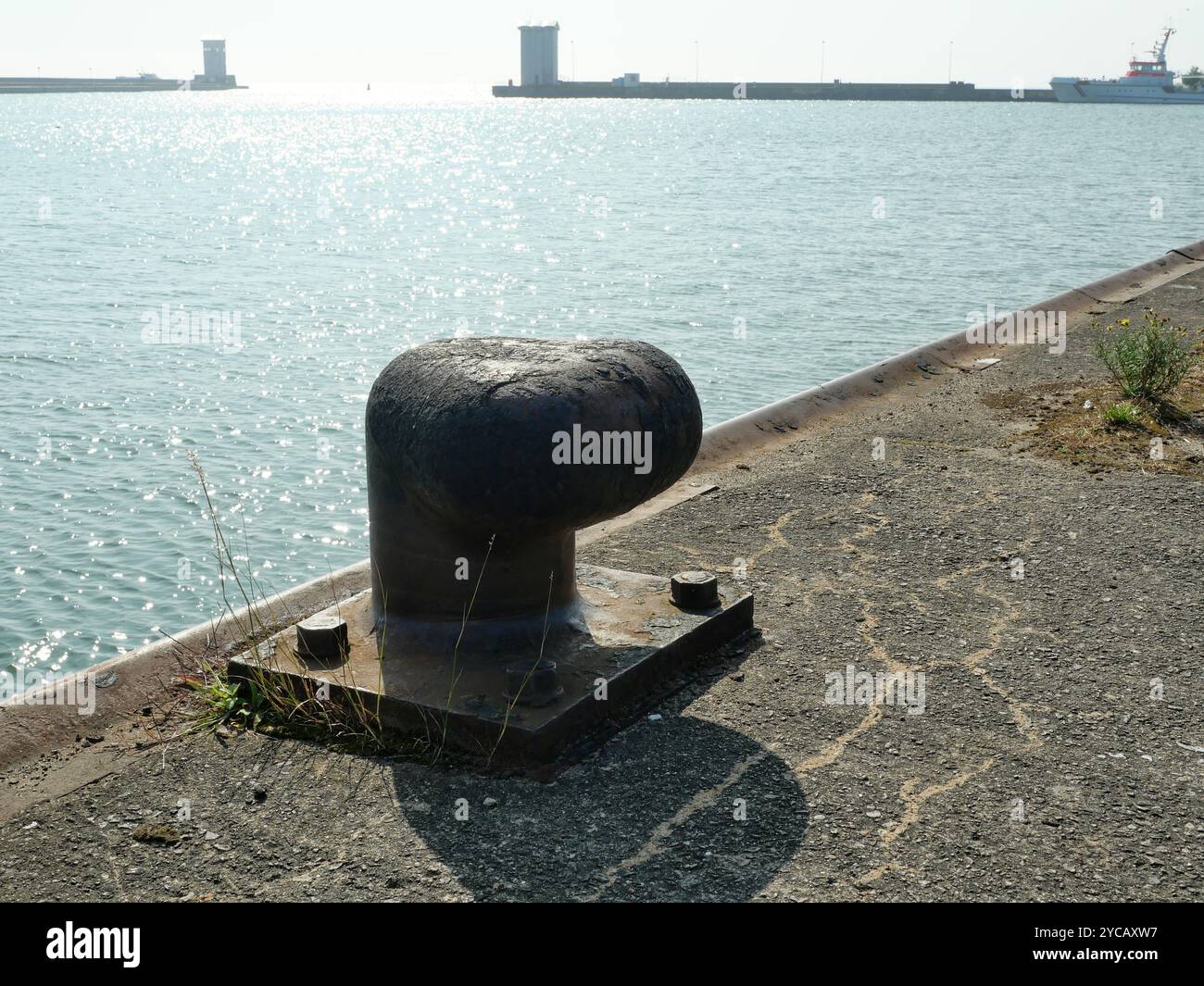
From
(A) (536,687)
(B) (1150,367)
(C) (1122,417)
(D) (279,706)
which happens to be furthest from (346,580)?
(B) (1150,367)

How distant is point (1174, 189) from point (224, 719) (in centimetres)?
4725

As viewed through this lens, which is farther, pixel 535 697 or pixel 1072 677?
pixel 1072 677

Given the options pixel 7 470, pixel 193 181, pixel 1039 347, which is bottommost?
pixel 7 470

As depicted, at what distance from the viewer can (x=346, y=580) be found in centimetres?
571

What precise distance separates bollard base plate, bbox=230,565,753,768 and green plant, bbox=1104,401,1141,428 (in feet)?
12.7

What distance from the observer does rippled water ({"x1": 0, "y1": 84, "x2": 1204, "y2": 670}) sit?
9.34 metres

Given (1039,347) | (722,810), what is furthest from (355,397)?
(722,810)

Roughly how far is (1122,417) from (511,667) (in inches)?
198

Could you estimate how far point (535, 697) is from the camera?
13.0 ft

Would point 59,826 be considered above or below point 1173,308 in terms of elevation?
below

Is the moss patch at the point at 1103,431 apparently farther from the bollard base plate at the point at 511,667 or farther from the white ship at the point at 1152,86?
the white ship at the point at 1152,86

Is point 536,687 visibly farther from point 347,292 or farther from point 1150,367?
point 347,292

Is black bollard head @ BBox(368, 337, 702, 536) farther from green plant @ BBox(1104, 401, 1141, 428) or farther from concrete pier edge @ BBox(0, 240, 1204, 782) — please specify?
green plant @ BBox(1104, 401, 1141, 428)
